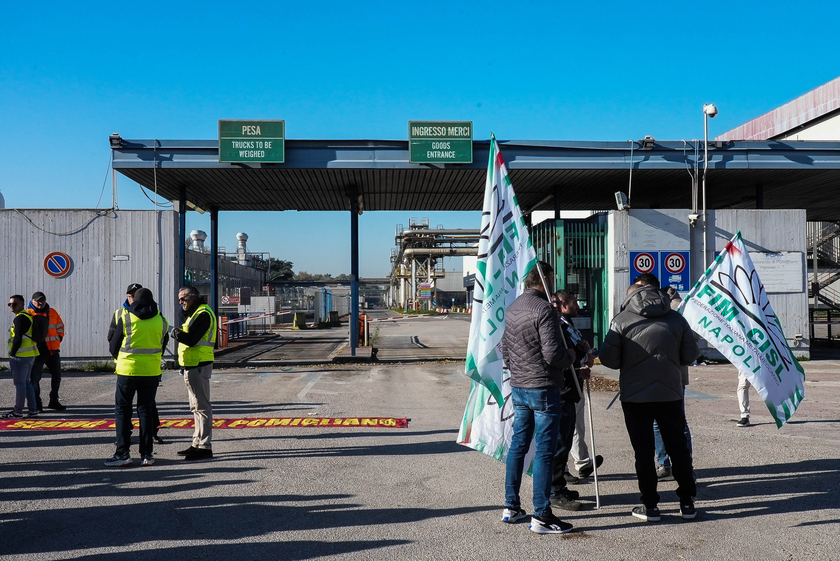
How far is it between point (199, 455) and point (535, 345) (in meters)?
4.08

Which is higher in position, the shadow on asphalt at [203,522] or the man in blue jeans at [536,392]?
the man in blue jeans at [536,392]

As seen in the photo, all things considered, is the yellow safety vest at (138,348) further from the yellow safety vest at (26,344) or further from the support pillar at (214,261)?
the support pillar at (214,261)

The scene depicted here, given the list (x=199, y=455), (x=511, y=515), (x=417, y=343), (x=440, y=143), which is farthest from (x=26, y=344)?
(x=417, y=343)

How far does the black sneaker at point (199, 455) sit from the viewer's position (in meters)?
6.66

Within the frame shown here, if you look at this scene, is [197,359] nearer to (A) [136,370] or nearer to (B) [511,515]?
(A) [136,370]

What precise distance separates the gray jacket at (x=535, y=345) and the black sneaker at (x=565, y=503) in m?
1.11

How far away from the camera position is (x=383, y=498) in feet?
17.6

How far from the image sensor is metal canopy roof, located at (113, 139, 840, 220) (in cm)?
1491

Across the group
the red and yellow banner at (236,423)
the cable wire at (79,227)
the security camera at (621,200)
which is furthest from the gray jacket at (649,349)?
the cable wire at (79,227)

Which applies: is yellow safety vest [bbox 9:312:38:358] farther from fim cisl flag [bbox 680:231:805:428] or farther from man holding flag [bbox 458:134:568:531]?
fim cisl flag [bbox 680:231:805:428]

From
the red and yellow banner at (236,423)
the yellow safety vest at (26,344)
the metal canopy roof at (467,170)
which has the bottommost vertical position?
the red and yellow banner at (236,423)

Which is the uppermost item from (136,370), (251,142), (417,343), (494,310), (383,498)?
(251,142)

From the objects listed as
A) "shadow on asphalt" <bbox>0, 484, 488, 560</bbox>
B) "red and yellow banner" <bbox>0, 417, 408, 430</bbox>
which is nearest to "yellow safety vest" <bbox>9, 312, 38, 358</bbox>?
"red and yellow banner" <bbox>0, 417, 408, 430</bbox>

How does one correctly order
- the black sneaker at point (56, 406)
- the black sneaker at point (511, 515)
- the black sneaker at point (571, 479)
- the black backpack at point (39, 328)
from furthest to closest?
the black sneaker at point (56, 406) → the black backpack at point (39, 328) → the black sneaker at point (571, 479) → the black sneaker at point (511, 515)
